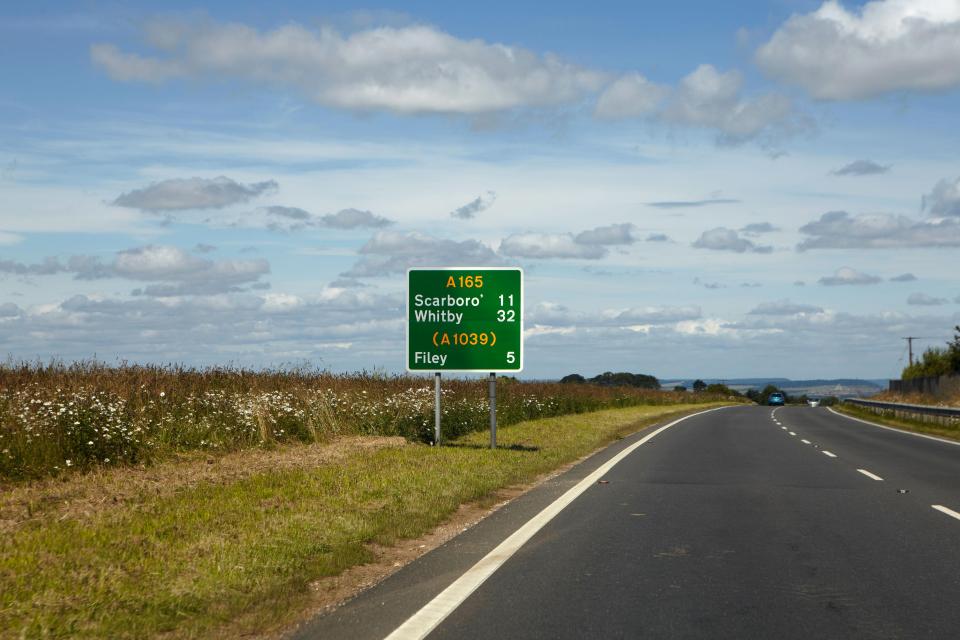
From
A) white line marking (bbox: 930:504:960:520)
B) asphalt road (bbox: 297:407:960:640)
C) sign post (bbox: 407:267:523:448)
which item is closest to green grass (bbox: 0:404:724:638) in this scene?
asphalt road (bbox: 297:407:960:640)

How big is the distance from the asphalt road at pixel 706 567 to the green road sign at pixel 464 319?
4.51 meters

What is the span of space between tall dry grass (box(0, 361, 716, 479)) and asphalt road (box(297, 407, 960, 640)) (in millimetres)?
5710

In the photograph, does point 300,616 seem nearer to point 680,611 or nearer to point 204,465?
point 680,611

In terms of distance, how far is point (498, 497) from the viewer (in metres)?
13.6

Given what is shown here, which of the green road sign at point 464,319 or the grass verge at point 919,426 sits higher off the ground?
the green road sign at point 464,319

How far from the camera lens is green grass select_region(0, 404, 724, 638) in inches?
253

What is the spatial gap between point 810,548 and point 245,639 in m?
5.37

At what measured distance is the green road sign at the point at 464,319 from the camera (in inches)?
770

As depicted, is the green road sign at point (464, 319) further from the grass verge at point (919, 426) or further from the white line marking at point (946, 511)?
the grass verge at point (919, 426)

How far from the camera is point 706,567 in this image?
8.36 meters

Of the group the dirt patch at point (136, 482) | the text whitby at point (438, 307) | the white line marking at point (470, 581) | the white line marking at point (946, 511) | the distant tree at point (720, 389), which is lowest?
the white line marking at point (470, 581)

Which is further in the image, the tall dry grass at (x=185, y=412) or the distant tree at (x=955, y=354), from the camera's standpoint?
the distant tree at (x=955, y=354)

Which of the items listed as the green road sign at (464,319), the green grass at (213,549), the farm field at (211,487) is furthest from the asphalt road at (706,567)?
the green road sign at (464,319)

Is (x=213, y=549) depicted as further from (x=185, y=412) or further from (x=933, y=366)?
(x=933, y=366)
